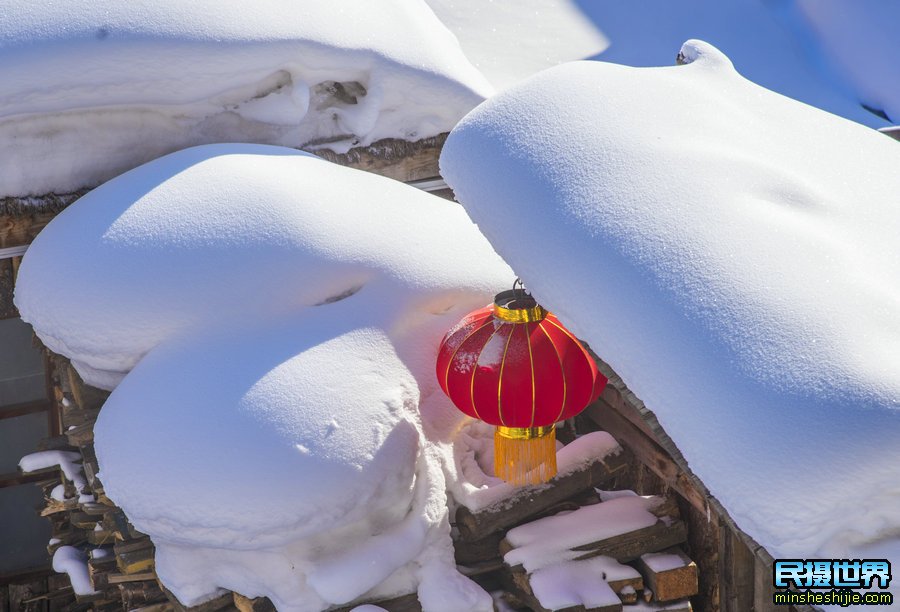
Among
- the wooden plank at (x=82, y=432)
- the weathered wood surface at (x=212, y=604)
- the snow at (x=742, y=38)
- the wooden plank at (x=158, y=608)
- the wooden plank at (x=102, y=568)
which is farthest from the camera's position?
the snow at (x=742, y=38)

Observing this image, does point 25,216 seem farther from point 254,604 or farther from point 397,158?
point 254,604

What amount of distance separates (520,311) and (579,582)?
1066 mm

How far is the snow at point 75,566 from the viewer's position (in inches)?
185

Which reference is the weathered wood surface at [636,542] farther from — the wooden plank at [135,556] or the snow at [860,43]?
the snow at [860,43]

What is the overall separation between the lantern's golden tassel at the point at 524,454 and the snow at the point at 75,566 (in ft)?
7.53

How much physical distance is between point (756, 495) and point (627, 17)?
4951 millimetres

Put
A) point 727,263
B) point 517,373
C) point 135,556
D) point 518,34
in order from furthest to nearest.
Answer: point 518,34, point 135,556, point 517,373, point 727,263

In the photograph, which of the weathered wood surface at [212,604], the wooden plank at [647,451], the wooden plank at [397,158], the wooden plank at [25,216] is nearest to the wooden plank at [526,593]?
the wooden plank at [647,451]

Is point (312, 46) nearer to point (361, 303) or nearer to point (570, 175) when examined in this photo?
point (361, 303)

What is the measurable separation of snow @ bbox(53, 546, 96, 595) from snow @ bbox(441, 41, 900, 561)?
9.40 feet

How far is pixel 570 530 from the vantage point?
3.79 m

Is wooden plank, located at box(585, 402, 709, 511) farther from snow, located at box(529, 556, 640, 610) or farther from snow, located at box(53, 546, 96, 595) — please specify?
snow, located at box(53, 546, 96, 595)

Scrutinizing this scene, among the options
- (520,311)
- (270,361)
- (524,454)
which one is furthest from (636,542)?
(270,361)

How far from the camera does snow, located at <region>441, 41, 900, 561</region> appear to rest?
237 cm
